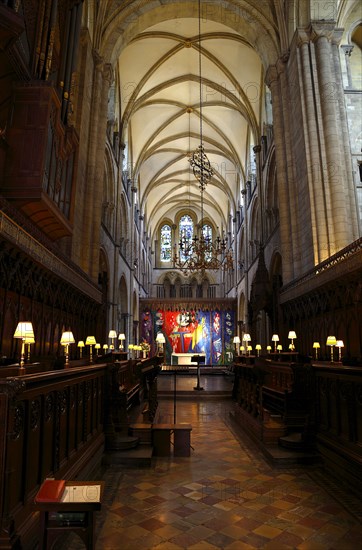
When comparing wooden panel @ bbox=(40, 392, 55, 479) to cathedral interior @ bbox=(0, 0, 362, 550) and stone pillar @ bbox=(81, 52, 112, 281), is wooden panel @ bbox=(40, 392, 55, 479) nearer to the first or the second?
cathedral interior @ bbox=(0, 0, 362, 550)

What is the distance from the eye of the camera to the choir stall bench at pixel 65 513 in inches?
81.9

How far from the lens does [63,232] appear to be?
9766mm

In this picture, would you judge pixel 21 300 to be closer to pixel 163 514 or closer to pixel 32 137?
pixel 32 137

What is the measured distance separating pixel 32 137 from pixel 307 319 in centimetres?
907

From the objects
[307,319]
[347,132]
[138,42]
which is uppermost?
[138,42]

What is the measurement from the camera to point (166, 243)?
1676 inches

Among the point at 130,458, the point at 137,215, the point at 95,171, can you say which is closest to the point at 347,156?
the point at 95,171

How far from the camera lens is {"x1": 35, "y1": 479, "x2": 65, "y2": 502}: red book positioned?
2.13m

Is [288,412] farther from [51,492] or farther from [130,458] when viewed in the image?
[51,492]

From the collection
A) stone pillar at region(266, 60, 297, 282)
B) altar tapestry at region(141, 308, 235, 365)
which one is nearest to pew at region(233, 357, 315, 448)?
stone pillar at region(266, 60, 297, 282)

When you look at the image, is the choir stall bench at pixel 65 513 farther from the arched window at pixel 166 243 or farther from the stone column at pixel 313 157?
the arched window at pixel 166 243

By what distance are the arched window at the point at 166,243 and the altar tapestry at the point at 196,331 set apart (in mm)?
13372

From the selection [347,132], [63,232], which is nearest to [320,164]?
[347,132]

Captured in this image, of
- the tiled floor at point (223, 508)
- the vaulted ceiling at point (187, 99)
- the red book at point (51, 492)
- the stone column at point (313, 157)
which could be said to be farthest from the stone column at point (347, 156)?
the red book at point (51, 492)
